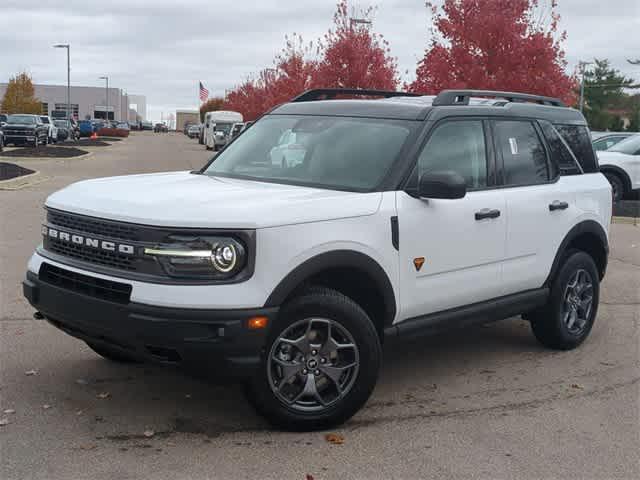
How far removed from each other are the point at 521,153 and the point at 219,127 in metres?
47.7

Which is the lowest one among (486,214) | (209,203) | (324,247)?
(324,247)

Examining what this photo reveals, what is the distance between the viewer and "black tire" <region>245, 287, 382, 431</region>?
448 centimetres

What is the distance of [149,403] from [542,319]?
313 centimetres

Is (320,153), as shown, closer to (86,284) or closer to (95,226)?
(95,226)

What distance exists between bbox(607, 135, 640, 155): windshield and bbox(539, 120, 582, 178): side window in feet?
39.9

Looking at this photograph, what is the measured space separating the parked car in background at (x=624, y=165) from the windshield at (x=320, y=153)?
13.5m

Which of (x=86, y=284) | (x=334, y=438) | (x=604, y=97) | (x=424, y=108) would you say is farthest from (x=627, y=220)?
(x=604, y=97)

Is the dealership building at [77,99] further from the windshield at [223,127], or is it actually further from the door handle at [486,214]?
the door handle at [486,214]

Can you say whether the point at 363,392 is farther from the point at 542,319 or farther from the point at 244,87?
the point at 244,87

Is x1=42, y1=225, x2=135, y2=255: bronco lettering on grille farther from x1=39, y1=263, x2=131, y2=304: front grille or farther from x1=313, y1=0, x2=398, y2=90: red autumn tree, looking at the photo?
x1=313, y1=0, x2=398, y2=90: red autumn tree

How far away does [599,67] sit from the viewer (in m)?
91.0

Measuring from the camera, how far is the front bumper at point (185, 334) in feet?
13.7

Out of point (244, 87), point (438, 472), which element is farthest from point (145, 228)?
point (244, 87)

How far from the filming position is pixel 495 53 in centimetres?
2158
